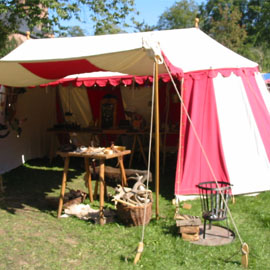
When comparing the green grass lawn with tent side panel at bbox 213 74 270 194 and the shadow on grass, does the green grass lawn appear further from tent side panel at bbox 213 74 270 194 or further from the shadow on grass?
tent side panel at bbox 213 74 270 194

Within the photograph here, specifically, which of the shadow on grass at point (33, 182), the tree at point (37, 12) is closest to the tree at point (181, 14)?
the tree at point (37, 12)

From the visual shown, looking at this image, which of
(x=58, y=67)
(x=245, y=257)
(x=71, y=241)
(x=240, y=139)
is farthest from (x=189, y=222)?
(x=58, y=67)

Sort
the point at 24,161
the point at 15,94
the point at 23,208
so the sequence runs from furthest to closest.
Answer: the point at 24,161, the point at 15,94, the point at 23,208

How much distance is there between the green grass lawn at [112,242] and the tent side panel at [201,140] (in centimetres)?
33

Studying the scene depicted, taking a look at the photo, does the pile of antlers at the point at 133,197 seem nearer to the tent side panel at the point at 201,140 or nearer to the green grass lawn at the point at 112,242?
the green grass lawn at the point at 112,242

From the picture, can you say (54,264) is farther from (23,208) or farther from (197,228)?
(23,208)

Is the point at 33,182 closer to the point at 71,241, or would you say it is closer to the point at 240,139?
the point at 71,241

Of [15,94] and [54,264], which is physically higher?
[15,94]

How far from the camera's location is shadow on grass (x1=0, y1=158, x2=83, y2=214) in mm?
4523

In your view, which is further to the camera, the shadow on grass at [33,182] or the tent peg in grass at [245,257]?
the shadow on grass at [33,182]

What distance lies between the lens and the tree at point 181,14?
35.8 metres

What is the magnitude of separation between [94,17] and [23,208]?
940cm

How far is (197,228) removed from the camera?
3197mm

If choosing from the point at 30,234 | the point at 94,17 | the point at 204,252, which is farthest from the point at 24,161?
the point at 94,17
